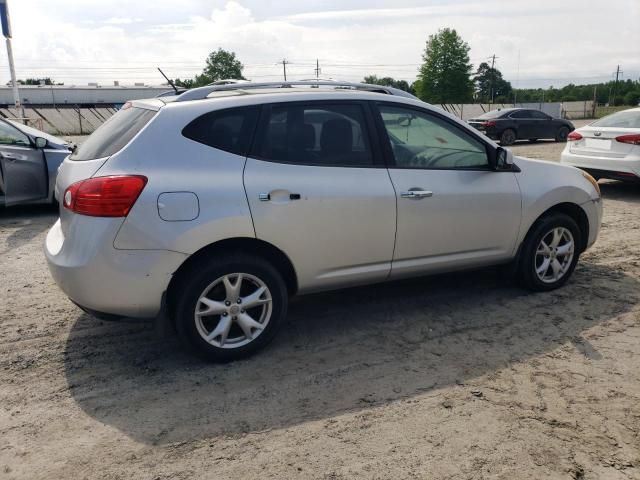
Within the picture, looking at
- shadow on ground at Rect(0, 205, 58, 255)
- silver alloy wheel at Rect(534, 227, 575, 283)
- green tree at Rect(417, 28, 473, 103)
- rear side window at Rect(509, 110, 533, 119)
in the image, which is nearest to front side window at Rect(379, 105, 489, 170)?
silver alloy wheel at Rect(534, 227, 575, 283)

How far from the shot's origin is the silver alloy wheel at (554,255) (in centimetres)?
493

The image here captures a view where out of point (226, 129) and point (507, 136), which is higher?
point (226, 129)

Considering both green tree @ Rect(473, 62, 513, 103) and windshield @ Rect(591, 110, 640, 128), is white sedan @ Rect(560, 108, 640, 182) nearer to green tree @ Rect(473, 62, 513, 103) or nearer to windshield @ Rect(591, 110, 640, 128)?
windshield @ Rect(591, 110, 640, 128)

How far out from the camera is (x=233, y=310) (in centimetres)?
366

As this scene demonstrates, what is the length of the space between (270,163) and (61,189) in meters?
1.39

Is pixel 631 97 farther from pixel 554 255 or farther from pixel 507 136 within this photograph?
pixel 554 255

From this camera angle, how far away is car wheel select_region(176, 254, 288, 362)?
11.6 ft

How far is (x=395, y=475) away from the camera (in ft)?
8.70

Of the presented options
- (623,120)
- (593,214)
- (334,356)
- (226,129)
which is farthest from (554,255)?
(623,120)

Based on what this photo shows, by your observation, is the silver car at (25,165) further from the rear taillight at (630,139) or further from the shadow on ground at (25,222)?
the rear taillight at (630,139)

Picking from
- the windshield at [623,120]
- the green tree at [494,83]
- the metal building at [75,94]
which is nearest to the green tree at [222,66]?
the metal building at [75,94]

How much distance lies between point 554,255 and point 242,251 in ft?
9.50

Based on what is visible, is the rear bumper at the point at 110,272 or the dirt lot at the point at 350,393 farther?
the rear bumper at the point at 110,272

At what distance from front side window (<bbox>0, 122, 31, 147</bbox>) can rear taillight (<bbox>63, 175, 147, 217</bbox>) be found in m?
5.32
